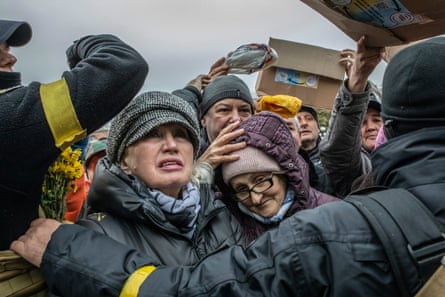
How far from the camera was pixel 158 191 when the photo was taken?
5.72 ft

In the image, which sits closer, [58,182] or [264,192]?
[58,182]

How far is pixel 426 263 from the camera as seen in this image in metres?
0.92

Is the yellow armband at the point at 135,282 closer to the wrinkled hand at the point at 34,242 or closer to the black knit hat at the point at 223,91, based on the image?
the wrinkled hand at the point at 34,242

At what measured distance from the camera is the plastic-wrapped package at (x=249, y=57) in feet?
10.0

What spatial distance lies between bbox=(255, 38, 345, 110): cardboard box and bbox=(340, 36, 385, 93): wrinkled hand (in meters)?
1.48

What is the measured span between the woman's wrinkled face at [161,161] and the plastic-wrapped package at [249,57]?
1361 millimetres

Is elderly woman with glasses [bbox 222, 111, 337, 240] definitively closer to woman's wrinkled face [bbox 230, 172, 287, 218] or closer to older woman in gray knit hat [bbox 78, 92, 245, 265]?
woman's wrinkled face [bbox 230, 172, 287, 218]

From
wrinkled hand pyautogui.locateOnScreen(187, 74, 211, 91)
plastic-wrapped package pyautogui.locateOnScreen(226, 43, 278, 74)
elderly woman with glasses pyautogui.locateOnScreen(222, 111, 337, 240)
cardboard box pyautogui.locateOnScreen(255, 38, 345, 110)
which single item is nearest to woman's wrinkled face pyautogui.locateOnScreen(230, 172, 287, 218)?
elderly woman with glasses pyautogui.locateOnScreen(222, 111, 337, 240)

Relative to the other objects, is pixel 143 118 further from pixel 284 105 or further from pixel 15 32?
pixel 284 105

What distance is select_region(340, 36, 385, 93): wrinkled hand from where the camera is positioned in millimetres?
1935

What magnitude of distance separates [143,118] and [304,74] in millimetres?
2512

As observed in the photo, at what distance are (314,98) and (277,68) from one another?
1.48 feet

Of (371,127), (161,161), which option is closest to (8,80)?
(161,161)

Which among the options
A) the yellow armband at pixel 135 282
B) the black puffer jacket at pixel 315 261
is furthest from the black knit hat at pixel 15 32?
the yellow armband at pixel 135 282
